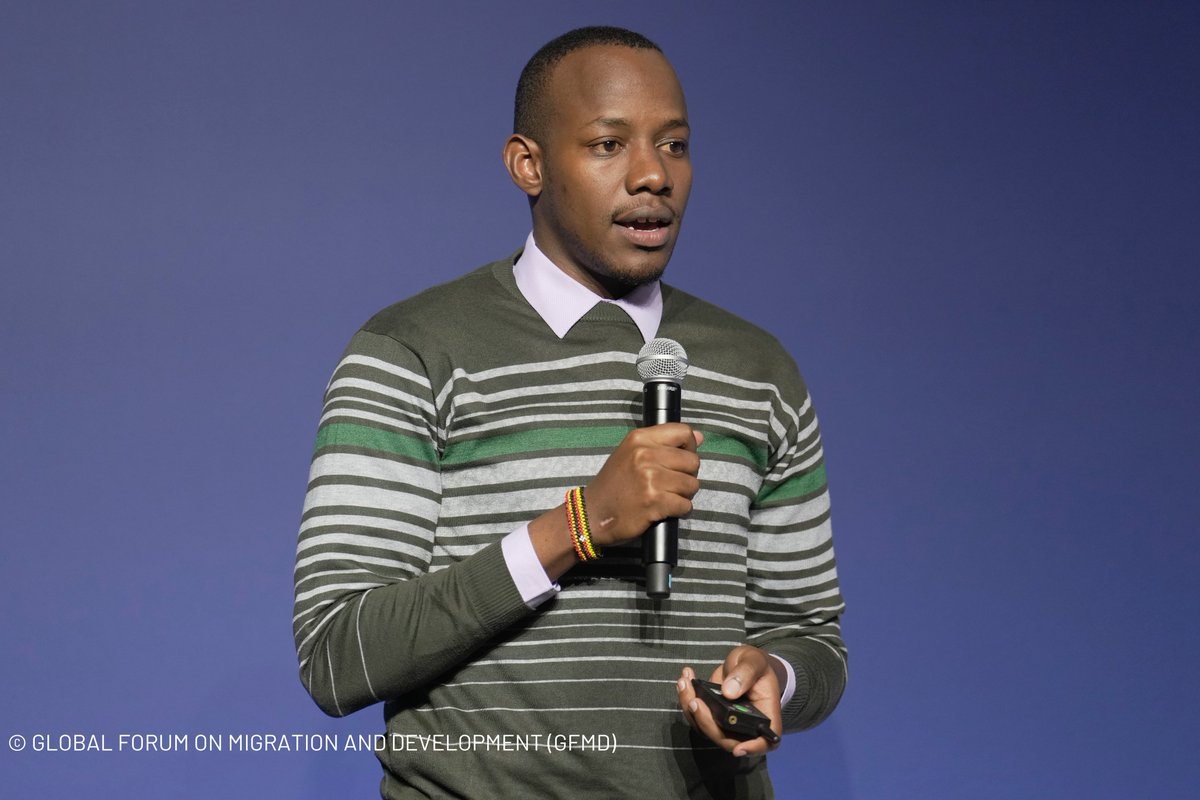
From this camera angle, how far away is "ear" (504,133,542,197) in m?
1.71

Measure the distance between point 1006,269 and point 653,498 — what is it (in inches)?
77.6

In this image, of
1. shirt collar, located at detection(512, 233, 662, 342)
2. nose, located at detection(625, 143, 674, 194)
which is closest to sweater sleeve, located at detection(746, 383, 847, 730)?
shirt collar, located at detection(512, 233, 662, 342)

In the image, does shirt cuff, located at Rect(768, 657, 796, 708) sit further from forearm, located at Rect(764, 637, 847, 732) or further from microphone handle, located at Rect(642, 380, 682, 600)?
microphone handle, located at Rect(642, 380, 682, 600)

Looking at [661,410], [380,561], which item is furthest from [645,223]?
[380,561]

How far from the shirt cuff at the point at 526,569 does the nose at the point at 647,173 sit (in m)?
0.45

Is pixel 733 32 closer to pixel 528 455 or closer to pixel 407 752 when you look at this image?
pixel 528 455

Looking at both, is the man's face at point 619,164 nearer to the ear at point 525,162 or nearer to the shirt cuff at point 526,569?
the ear at point 525,162

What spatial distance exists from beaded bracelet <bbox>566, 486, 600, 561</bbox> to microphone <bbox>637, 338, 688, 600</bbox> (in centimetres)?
6

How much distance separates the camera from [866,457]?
2.94m

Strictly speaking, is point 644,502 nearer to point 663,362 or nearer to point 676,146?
point 663,362

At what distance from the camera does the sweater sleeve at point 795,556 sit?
1718 mm

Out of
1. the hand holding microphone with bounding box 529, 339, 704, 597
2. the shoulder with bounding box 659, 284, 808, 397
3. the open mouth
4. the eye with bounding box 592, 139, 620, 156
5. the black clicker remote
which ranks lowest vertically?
the black clicker remote

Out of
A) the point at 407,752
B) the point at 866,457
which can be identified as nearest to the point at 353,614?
the point at 407,752

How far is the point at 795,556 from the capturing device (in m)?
1.73
